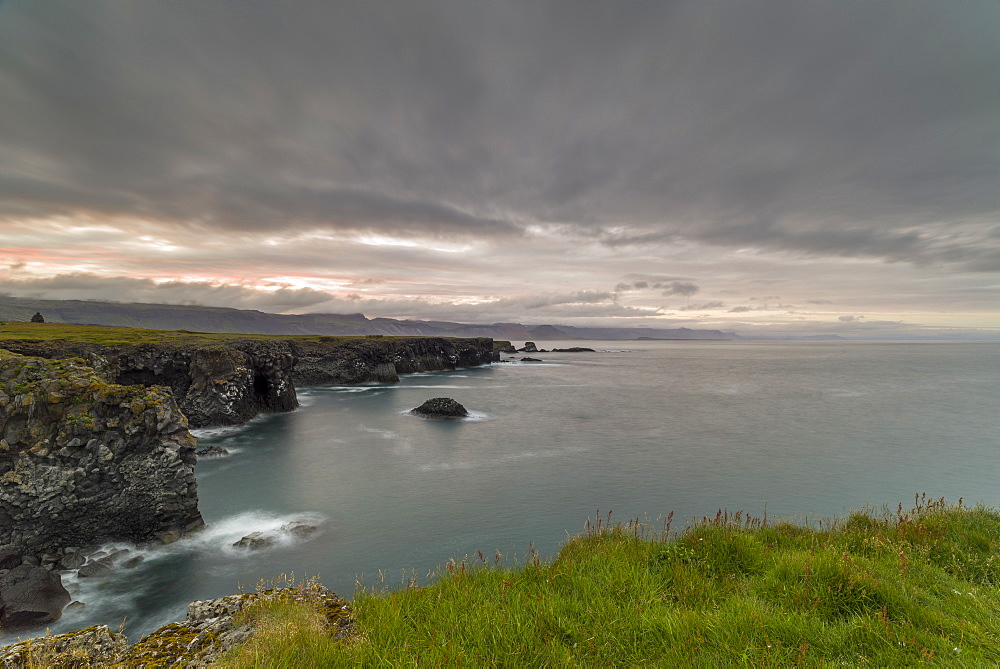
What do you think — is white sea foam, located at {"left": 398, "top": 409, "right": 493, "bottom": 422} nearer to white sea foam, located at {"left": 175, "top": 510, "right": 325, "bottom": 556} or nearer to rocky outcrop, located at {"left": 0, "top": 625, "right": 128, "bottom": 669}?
white sea foam, located at {"left": 175, "top": 510, "right": 325, "bottom": 556}

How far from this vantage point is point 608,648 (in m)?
5.46

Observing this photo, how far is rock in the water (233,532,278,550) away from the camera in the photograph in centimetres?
1805

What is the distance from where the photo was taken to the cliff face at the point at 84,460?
1502 cm

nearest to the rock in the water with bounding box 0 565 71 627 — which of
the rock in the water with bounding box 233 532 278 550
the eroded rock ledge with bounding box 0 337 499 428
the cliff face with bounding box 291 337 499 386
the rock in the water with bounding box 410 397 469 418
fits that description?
the rock in the water with bounding box 233 532 278 550

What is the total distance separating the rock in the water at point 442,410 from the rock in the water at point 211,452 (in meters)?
21.5

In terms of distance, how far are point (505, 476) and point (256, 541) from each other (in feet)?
50.0

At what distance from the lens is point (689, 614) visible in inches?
230

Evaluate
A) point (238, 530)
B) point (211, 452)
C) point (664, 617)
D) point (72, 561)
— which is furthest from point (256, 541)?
point (664, 617)

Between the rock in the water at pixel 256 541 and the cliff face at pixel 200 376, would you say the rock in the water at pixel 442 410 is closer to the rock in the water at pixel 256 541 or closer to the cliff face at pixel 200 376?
the cliff face at pixel 200 376

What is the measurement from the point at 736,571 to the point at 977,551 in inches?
217

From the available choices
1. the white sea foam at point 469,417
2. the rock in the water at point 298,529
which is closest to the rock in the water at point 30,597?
the rock in the water at point 298,529

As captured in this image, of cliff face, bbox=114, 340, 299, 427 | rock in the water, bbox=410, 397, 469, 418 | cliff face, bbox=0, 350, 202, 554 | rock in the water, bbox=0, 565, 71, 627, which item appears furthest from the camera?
rock in the water, bbox=410, 397, 469, 418

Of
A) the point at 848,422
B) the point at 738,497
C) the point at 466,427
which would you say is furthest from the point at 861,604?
the point at 848,422

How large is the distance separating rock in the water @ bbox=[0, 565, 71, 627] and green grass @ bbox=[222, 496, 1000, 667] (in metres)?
Answer: 12.9
